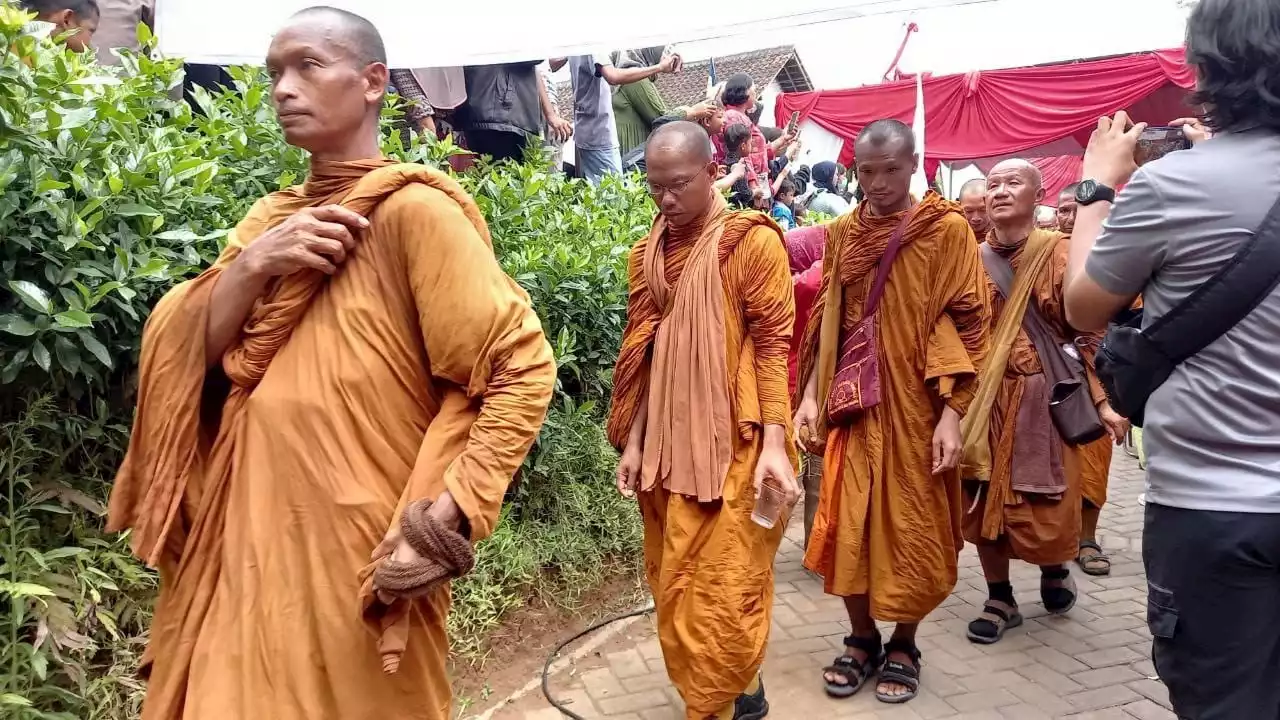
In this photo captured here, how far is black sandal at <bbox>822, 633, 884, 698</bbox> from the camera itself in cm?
370

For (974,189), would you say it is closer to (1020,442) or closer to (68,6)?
(1020,442)

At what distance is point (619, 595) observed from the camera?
15.4ft

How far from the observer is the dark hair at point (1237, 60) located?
188cm

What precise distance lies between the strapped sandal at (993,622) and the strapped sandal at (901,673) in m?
0.62

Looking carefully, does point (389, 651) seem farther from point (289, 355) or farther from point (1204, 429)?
point (1204, 429)

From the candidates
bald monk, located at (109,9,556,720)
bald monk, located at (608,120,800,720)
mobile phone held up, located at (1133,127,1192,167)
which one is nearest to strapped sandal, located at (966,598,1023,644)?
bald monk, located at (608,120,800,720)

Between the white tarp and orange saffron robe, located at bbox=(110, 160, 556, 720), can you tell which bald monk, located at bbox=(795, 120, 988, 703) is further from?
orange saffron robe, located at bbox=(110, 160, 556, 720)

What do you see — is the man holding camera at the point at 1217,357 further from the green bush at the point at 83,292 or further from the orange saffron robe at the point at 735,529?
the green bush at the point at 83,292

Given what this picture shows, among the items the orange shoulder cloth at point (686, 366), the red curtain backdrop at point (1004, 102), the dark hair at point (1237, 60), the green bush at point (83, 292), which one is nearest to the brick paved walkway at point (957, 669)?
the orange shoulder cloth at point (686, 366)

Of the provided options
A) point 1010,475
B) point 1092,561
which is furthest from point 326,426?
point 1092,561

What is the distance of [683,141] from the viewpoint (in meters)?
3.22

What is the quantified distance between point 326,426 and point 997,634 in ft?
11.7

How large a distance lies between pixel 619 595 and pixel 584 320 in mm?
1482

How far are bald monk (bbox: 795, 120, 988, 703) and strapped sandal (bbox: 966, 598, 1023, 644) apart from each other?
660mm
